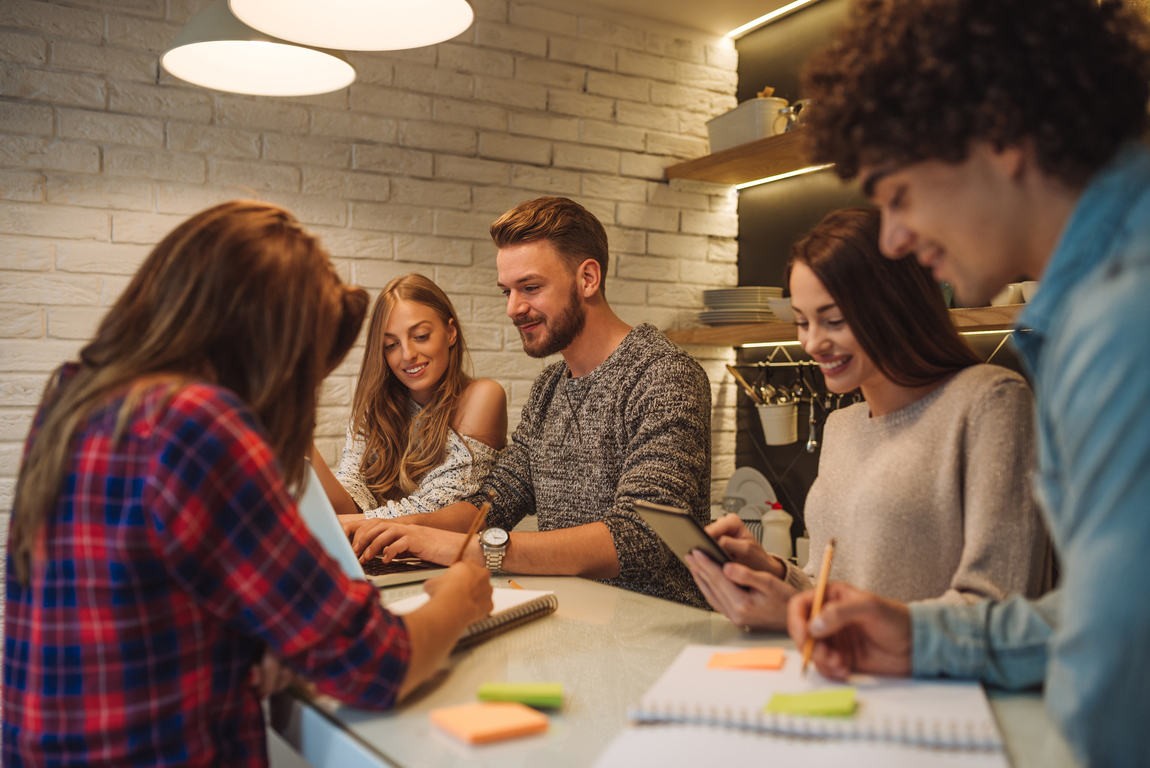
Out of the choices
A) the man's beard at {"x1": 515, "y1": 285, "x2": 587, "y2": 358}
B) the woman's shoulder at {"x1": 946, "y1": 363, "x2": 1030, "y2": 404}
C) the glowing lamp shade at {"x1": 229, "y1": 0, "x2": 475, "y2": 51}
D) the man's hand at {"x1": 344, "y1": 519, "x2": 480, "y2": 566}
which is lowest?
the man's hand at {"x1": 344, "y1": 519, "x2": 480, "y2": 566}

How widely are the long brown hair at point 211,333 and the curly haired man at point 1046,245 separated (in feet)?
1.88

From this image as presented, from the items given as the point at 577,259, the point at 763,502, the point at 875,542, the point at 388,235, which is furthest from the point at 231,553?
the point at 763,502

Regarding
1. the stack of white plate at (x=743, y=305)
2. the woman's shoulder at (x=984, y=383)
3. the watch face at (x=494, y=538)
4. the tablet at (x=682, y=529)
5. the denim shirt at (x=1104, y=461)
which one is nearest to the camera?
the denim shirt at (x=1104, y=461)

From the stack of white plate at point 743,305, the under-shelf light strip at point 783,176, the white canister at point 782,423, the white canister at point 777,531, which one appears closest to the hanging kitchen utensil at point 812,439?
the white canister at point 782,423

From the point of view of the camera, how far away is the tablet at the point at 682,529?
104cm

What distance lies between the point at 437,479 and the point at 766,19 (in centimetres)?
234

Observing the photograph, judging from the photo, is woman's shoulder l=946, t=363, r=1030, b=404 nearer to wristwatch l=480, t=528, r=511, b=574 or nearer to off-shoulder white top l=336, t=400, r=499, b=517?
wristwatch l=480, t=528, r=511, b=574

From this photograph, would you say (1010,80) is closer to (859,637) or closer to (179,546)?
(859,637)

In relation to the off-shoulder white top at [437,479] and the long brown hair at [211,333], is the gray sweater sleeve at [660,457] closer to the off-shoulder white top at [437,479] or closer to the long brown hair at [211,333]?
the off-shoulder white top at [437,479]

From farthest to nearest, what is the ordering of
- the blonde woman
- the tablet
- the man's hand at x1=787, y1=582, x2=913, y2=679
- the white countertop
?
the blonde woman → the tablet → the man's hand at x1=787, y1=582, x2=913, y2=679 → the white countertop

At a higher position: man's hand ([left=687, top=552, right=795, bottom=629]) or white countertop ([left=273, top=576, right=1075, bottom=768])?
man's hand ([left=687, top=552, right=795, bottom=629])

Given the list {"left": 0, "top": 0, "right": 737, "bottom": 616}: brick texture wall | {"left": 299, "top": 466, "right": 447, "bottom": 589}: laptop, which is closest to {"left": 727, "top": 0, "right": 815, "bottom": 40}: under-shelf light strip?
{"left": 0, "top": 0, "right": 737, "bottom": 616}: brick texture wall

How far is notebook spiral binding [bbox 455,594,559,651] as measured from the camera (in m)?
1.06

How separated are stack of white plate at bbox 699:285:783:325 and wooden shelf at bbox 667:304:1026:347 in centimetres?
4
